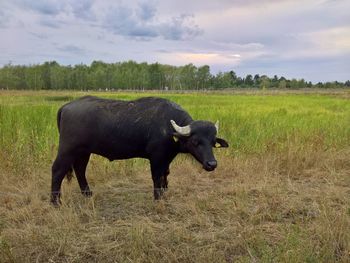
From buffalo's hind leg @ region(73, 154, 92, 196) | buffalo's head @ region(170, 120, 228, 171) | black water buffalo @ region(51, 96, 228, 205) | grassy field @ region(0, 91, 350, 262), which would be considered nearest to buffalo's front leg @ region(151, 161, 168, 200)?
black water buffalo @ region(51, 96, 228, 205)

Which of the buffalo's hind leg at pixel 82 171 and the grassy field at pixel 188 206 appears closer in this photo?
the grassy field at pixel 188 206

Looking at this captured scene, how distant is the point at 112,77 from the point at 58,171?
202 ft

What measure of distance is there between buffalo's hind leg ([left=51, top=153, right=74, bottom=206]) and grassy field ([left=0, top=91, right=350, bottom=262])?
4.2 inches

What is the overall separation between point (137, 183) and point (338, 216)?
2.94 meters

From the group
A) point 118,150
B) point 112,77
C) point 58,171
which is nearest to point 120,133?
point 118,150

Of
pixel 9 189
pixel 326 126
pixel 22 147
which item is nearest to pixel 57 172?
pixel 9 189

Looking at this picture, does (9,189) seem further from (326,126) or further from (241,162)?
(326,126)

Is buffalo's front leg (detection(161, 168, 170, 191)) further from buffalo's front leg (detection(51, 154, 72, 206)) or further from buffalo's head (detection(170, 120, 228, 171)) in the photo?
buffalo's front leg (detection(51, 154, 72, 206))

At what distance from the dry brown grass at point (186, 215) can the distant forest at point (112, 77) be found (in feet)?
184

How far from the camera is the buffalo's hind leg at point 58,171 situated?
4430 mm

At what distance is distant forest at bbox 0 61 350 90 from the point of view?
2477 inches

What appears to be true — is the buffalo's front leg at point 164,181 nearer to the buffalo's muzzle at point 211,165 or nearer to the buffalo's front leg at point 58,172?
the buffalo's muzzle at point 211,165

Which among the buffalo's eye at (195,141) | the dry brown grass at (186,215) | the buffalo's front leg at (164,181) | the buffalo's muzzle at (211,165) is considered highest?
the buffalo's eye at (195,141)

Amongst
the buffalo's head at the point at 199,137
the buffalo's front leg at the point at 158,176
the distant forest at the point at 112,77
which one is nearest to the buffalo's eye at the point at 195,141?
the buffalo's head at the point at 199,137
